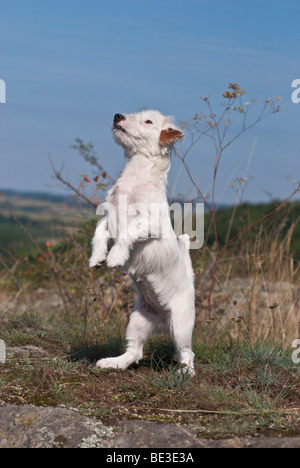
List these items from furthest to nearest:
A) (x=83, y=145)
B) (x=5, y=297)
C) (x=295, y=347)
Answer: (x=5, y=297)
(x=83, y=145)
(x=295, y=347)

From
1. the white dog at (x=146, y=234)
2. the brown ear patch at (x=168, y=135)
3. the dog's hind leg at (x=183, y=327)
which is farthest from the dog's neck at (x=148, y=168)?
the dog's hind leg at (x=183, y=327)

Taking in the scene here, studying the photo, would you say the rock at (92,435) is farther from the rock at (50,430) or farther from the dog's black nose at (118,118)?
the dog's black nose at (118,118)

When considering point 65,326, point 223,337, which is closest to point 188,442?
point 223,337

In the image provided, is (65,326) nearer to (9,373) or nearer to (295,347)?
(9,373)

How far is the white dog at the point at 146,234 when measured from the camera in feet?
14.2

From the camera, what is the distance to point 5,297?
948cm

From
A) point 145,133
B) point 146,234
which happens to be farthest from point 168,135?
point 146,234

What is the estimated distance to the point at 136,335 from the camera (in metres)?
4.80

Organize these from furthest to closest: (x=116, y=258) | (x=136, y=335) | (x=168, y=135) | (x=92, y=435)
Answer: (x=136, y=335) → (x=168, y=135) → (x=116, y=258) → (x=92, y=435)

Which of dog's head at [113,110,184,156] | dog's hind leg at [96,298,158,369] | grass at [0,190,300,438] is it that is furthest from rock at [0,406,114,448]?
dog's head at [113,110,184,156]

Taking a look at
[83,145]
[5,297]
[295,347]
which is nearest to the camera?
[295,347]

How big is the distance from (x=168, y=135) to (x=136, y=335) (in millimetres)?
1725

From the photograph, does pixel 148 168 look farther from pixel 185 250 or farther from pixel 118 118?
pixel 185 250

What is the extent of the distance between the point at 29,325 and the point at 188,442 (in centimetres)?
A: 309
